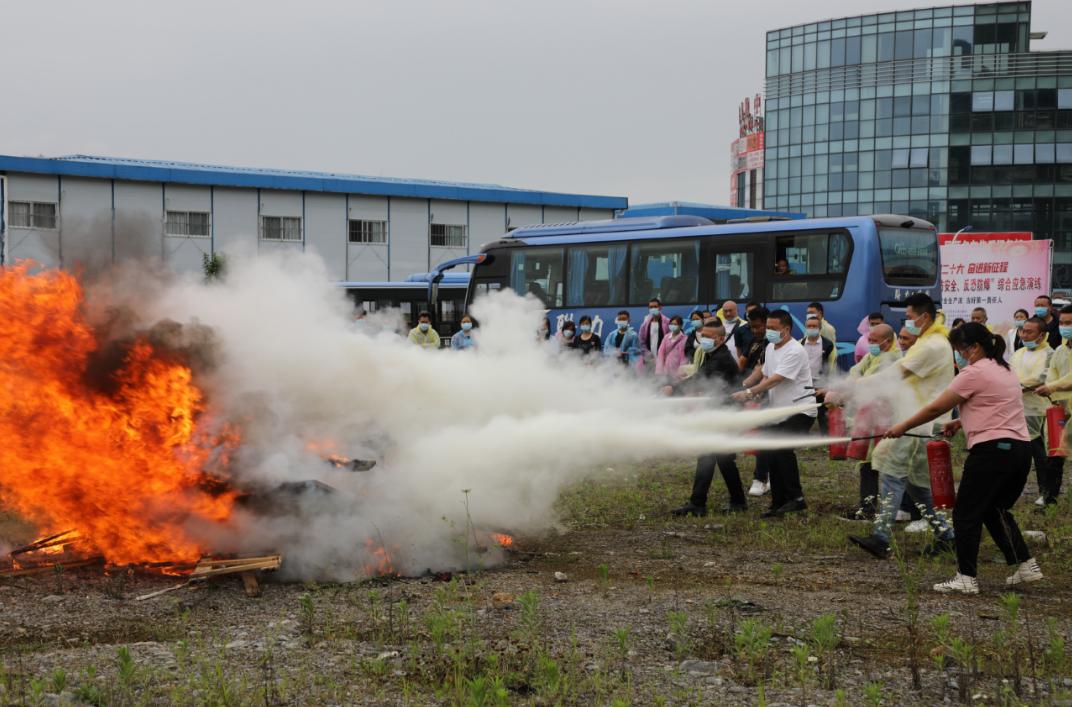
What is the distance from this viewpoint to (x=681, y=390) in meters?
11.1

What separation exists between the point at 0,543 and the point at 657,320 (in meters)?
12.1

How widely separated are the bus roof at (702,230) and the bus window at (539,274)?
29cm

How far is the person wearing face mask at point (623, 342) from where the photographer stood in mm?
17250

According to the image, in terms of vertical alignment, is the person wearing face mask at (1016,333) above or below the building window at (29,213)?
below

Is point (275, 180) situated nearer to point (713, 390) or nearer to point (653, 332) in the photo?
point (653, 332)

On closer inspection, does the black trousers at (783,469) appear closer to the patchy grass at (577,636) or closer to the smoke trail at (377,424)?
the smoke trail at (377,424)

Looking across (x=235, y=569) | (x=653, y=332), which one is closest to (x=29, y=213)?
(x=653, y=332)

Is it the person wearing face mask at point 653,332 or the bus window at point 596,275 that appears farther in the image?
the bus window at point 596,275

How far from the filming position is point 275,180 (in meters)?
43.8

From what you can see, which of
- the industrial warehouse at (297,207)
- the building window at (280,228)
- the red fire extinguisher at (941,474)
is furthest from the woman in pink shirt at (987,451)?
the building window at (280,228)

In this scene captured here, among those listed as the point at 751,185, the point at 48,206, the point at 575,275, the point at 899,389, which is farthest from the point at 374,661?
the point at 751,185

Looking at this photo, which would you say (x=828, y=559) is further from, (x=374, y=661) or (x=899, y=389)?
(x=374, y=661)

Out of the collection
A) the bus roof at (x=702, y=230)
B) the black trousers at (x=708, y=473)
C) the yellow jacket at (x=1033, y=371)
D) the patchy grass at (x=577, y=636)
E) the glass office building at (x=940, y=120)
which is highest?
the glass office building at (x=940, y=120)

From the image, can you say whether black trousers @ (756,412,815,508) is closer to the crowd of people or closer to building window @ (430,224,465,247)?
the crowd of people
